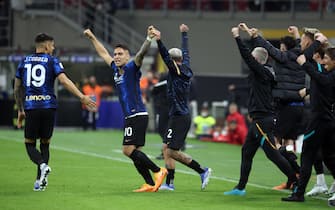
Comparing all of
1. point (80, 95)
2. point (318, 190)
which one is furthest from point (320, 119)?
point (80, 95)

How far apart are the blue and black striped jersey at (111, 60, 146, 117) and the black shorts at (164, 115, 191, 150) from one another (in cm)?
74

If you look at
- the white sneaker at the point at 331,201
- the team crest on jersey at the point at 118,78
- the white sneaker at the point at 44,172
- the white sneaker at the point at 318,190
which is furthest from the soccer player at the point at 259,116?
the white sneaker at the point at 44,172

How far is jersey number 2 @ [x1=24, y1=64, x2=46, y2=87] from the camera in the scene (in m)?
14.6

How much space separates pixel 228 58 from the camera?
39594mm

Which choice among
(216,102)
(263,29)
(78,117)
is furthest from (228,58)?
(78,117)

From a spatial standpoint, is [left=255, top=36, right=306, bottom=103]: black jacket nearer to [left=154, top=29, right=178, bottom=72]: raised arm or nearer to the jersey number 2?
[left=154, top=29, right=178, bottom=72]: raised arm

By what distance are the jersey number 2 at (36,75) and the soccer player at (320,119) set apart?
3.69 metres

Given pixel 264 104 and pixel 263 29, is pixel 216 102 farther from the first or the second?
pixel 264 104

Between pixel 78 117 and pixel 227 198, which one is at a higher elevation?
pixel 227 198

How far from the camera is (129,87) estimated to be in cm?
1479

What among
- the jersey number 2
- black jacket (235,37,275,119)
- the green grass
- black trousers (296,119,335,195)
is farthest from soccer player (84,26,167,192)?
black trousers (296,119,335,195)

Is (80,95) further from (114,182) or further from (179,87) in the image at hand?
(114,182)

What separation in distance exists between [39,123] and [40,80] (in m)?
0.62

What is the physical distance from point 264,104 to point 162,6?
25452 mm
